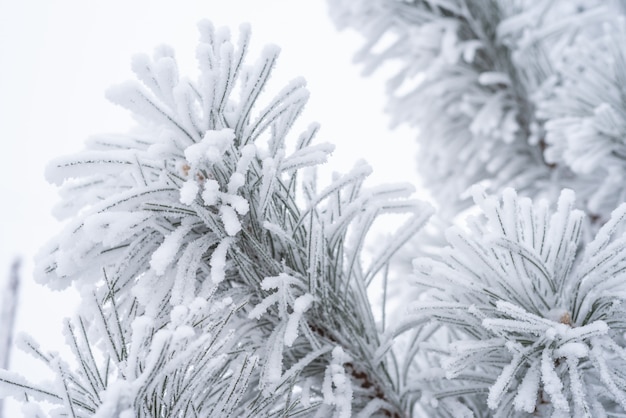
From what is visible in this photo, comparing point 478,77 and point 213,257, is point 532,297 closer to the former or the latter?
point 213,257

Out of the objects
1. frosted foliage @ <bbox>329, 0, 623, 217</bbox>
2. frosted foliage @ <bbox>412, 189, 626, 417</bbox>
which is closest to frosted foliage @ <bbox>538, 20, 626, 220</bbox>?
frosted foliage @ <bbox>329, 0, 623, 217</bbox>

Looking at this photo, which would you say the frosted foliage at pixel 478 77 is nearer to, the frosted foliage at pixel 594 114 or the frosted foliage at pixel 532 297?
the frosted foliage at pixel 594 114

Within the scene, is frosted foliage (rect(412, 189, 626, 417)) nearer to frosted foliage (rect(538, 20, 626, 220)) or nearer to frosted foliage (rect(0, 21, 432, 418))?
frosted foliage (rect(0, 21, 432, 418))

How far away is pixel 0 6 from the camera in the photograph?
59.5m

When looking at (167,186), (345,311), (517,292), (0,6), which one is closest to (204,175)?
(167,186)

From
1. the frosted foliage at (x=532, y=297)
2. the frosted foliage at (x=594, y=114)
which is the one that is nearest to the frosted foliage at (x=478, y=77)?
the frosted foliage at (x=594, y=114)

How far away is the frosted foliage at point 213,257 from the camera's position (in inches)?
33.8

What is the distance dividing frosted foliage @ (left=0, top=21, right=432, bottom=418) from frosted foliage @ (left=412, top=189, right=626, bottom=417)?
13 cm

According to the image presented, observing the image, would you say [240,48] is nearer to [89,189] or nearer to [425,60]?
[89,189]

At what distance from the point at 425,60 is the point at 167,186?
63.8 inches

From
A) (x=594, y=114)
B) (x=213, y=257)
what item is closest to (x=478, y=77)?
(x=594, y=114)

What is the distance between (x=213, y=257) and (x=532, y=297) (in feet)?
1.79

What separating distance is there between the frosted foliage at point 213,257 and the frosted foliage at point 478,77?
3.93ft

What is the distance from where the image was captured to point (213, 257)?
2.91ft
